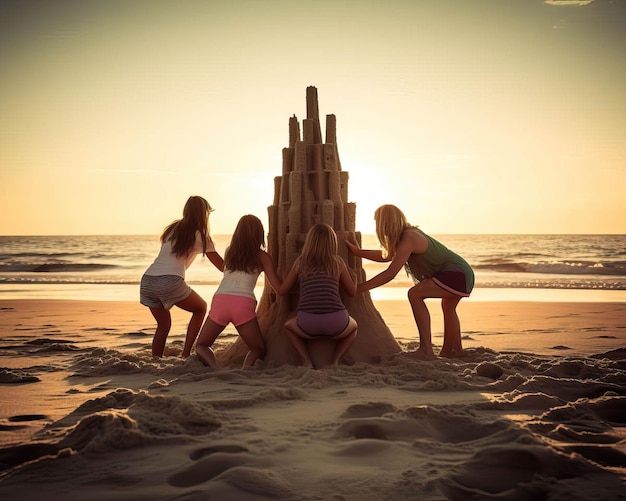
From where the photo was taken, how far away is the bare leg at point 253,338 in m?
5.73

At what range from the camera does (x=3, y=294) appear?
15156mm

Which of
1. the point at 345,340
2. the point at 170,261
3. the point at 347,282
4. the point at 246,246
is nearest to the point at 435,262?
the point at 347,282

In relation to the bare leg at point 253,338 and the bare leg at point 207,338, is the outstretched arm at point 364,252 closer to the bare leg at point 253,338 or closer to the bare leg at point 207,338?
the bare leg at point 253,338

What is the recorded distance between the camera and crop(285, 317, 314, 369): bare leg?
5434mm

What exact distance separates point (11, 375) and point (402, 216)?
11.9 ft

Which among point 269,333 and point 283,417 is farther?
point 269,333

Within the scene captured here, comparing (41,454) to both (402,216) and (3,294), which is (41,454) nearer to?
(402,216)

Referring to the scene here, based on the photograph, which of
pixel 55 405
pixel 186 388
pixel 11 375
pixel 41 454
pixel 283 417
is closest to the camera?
pixel 41 454

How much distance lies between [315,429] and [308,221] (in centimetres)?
270

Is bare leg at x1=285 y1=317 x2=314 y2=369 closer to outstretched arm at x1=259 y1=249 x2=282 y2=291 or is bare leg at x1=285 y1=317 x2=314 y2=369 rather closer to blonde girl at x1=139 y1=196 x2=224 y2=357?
outstretched arm at x1=259 y1=249 x2=282 y2=291

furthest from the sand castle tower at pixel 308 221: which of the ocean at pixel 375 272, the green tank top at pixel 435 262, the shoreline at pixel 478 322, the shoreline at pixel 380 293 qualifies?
the shoreline at pixel 380 293

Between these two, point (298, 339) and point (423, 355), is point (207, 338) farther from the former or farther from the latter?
point (423, 355)

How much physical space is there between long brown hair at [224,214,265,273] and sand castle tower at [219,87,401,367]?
0.30 m

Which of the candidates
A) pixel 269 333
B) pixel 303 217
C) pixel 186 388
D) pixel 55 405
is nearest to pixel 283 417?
pixel 186 388
